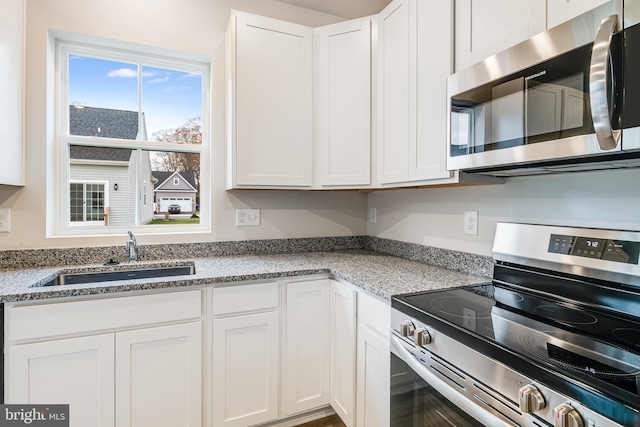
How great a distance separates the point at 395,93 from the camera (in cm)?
172

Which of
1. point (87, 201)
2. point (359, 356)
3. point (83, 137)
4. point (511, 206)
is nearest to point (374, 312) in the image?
point (359, 356)

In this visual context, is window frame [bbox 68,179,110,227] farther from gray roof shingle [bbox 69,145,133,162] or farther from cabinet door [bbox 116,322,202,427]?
cabinet door [bbox 116,322,202,427]

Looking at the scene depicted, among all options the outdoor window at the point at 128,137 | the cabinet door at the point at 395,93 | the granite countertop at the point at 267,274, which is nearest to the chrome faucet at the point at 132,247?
the granite countertop at the point at 267,274

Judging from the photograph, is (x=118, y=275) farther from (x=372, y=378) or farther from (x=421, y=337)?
(x=421, y=337)

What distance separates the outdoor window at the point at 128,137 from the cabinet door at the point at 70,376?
820 millimetres

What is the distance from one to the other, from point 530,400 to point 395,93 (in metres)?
1.44

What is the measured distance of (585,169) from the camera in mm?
1128

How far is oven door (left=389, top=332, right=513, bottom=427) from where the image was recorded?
35.2 inches

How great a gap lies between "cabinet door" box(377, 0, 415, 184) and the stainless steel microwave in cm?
33

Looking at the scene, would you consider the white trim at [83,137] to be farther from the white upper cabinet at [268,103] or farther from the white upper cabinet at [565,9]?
the white upper cabinet at [565,9]

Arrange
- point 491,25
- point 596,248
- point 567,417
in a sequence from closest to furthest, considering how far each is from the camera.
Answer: point 567,417
point 596,248
point 491,25

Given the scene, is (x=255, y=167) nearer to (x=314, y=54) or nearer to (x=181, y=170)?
(x=181, y=170)

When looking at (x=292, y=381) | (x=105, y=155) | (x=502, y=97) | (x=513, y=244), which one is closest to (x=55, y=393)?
(x=292, y=381)

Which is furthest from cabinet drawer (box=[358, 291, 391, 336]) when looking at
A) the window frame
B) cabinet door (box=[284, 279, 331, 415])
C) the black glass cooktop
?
the window frame
